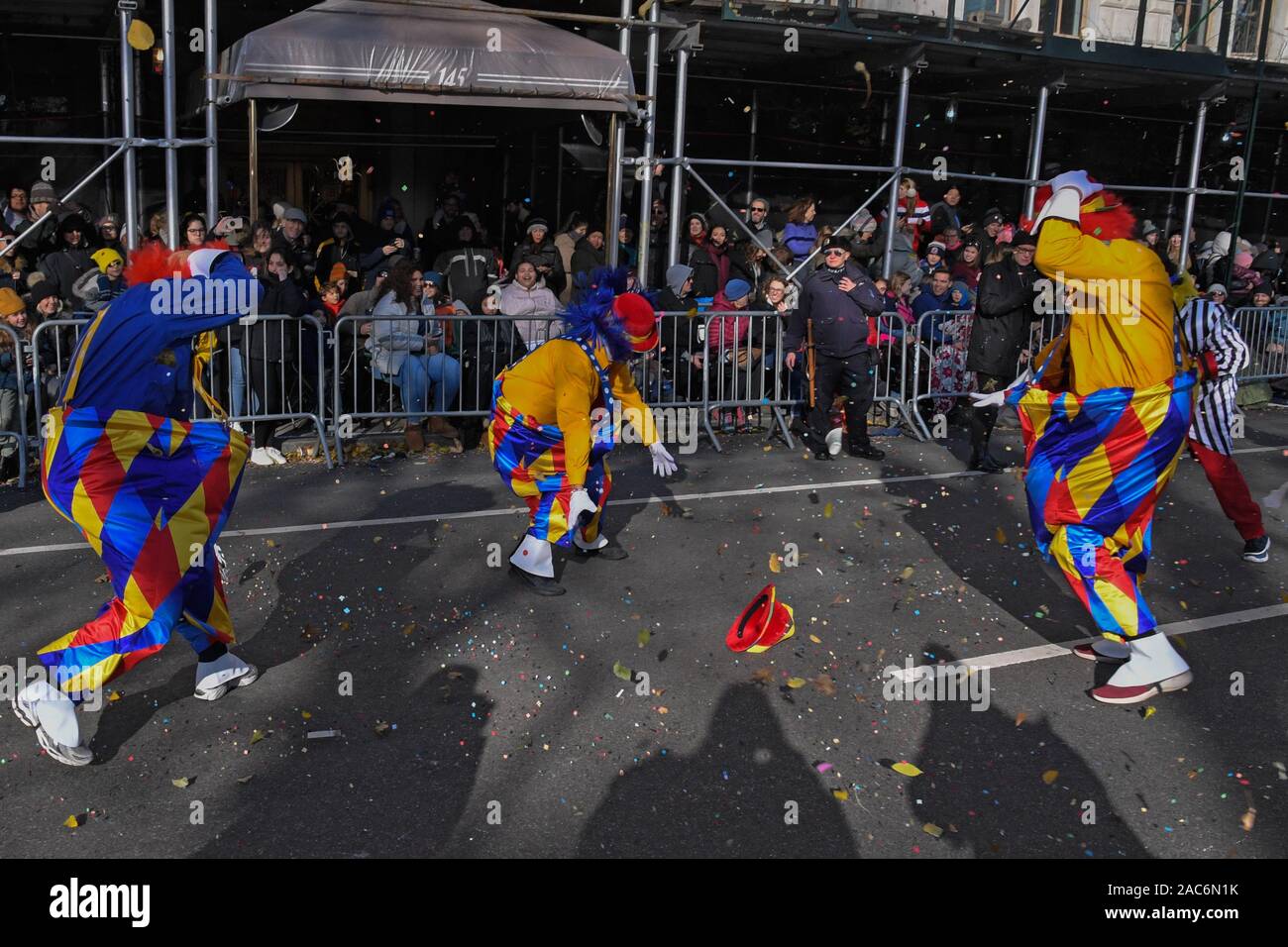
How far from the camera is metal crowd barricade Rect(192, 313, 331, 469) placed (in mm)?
9562

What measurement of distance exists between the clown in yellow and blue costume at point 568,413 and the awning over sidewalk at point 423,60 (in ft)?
16.1

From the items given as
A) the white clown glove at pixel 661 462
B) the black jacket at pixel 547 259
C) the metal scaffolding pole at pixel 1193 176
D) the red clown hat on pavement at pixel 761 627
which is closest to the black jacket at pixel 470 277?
the black jacket at pixel 547 259

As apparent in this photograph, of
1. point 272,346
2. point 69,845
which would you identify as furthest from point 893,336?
point 69,845

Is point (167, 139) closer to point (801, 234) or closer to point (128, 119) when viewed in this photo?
point (128, 119)

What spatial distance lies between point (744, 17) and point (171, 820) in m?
10.2

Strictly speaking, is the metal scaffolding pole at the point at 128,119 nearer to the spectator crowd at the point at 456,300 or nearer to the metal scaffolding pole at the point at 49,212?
the metal scaffolding pole at the point at 49,212

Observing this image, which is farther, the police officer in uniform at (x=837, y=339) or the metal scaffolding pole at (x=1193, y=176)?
the metal scaffolding pole at (x=1193, y=176)

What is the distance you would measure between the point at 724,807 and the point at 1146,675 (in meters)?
2.25

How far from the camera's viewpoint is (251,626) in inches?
249

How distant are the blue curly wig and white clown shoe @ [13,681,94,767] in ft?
10.1

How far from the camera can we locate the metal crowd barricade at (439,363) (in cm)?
998

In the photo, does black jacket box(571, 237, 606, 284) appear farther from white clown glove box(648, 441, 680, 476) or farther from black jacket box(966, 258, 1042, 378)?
white clown glove box(648, 441, 680, 476)
